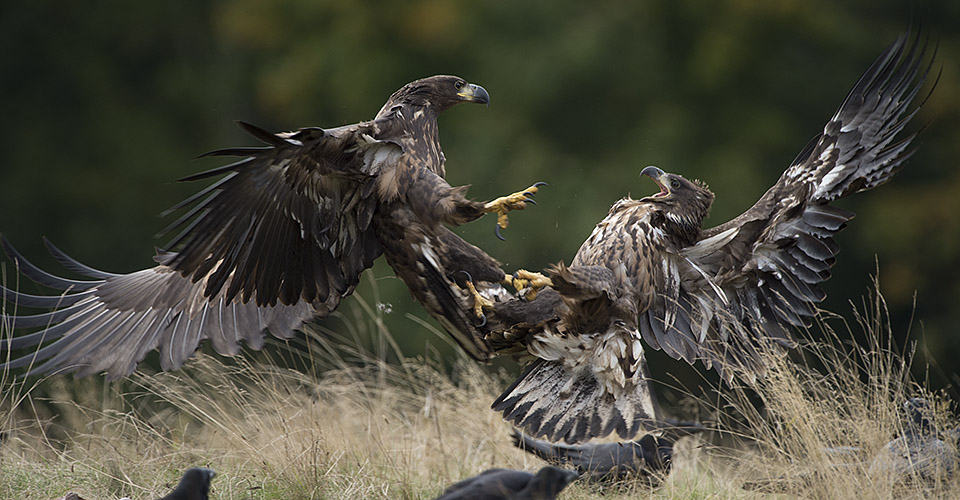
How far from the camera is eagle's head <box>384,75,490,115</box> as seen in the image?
170 inches

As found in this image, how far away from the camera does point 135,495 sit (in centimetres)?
389

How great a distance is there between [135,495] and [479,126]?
6.14 m

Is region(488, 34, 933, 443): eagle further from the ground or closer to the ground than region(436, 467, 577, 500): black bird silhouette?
further from the ground

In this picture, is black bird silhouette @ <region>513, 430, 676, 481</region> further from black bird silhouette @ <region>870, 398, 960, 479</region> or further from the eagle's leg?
black bird silhouette @ <region>870, 398, 960, 479</region>

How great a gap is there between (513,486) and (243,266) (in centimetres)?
144

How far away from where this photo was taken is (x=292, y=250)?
3.97 m

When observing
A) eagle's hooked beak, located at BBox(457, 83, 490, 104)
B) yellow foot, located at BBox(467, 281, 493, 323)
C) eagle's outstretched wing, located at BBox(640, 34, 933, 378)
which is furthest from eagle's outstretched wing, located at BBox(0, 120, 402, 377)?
eagle's outstretched wing, located at BBox(640, 34, 933, 378)

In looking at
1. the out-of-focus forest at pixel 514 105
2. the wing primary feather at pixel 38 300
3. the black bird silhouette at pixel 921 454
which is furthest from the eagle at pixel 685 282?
the out-of-focus forest at pixel 514 105

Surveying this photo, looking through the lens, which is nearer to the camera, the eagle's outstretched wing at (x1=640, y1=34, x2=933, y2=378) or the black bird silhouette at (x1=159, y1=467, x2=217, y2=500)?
the black bird silhouette at (x1=159, y1=467, x2=217, y2=500)

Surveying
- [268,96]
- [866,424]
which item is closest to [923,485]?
[866,424]

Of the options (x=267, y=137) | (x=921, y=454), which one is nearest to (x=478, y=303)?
(x=267, y=137)

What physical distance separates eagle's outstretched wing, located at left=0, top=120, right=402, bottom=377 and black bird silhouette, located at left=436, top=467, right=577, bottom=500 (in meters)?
1.22

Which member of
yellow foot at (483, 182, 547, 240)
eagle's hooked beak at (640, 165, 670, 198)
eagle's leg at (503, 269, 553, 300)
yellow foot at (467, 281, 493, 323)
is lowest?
yellow foot at (467, 281, 493, 323)

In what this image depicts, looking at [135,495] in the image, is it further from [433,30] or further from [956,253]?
[956,253]
